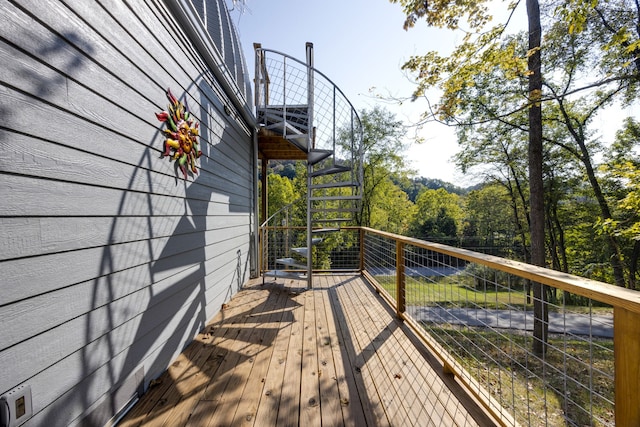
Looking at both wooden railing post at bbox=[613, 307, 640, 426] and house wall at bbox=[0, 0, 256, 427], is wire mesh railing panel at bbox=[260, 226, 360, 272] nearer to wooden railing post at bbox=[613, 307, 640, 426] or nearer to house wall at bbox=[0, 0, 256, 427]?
house wall at bbox=[0, 0, 256, 427]

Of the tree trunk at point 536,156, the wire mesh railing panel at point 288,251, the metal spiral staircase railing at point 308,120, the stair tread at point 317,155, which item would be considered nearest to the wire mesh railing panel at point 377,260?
the wire mesh railing panel at point 288,251

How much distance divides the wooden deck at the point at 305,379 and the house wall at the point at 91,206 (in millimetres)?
224

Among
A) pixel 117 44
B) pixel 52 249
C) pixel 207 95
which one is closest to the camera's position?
pixel 52 249

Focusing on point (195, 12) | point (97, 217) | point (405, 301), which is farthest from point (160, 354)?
point (195, 12)

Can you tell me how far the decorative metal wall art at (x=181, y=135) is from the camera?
77.6 inches

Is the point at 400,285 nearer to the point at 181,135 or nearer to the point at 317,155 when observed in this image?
the point at 317,155

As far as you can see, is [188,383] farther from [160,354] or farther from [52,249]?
[52,249]

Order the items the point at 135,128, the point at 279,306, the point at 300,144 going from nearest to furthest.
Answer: the point at 135,128 < the point at 279,306 < the point at 300,144

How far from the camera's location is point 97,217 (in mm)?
1324

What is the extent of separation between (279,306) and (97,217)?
7.63 ft

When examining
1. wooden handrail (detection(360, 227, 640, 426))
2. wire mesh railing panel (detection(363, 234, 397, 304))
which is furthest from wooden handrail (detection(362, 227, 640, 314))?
wire mesh railing panel (detection(363, 234, 397, 304))

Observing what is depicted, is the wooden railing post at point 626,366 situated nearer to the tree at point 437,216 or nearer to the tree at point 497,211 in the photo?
the tree at point 497,211

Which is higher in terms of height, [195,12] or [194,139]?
[195,12]

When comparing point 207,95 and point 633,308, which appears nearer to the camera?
point 633,308
